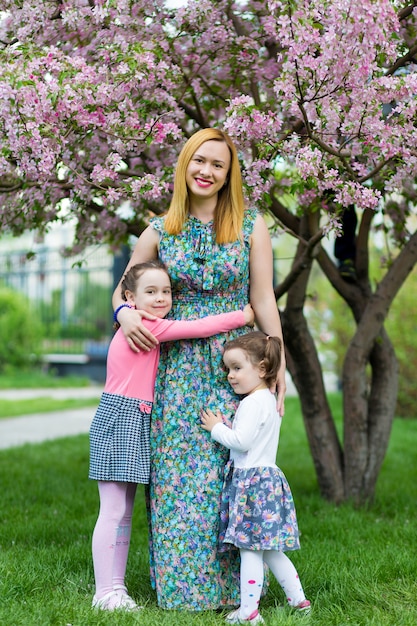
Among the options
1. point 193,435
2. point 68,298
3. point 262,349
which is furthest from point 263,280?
point 68,298

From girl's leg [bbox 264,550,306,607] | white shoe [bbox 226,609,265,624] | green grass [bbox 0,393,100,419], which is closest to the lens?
white shoe [bbox 226,609,265,624]

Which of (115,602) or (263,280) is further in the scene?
(263,280)

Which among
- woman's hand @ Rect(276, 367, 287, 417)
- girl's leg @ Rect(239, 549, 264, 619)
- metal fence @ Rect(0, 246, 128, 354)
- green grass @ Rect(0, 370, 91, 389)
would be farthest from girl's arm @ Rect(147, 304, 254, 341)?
metal fence @ Rect(0, 246, 128, 354)

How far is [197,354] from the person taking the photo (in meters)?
3.31

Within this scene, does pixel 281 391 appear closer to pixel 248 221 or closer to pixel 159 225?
pixel 248 221

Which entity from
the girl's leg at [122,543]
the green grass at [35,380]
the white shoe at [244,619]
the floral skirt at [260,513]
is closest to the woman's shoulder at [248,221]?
the floral skirt at [260,513]

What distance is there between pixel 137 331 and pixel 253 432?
A: 590 millimetres

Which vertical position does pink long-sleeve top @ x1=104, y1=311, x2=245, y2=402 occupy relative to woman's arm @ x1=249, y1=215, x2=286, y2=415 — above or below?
below

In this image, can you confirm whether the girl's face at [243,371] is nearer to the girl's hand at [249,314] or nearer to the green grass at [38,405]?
the girl's hand at [249,314]

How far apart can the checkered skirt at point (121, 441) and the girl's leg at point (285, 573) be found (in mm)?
566

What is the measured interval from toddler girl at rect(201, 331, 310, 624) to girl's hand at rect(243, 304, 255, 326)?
0.36 feet

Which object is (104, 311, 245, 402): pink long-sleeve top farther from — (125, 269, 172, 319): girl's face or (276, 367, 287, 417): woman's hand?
(276, 367, 287, 417): woman's hand

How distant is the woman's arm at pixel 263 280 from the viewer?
3350 mm

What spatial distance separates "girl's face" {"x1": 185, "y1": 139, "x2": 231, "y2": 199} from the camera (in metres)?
3.25
